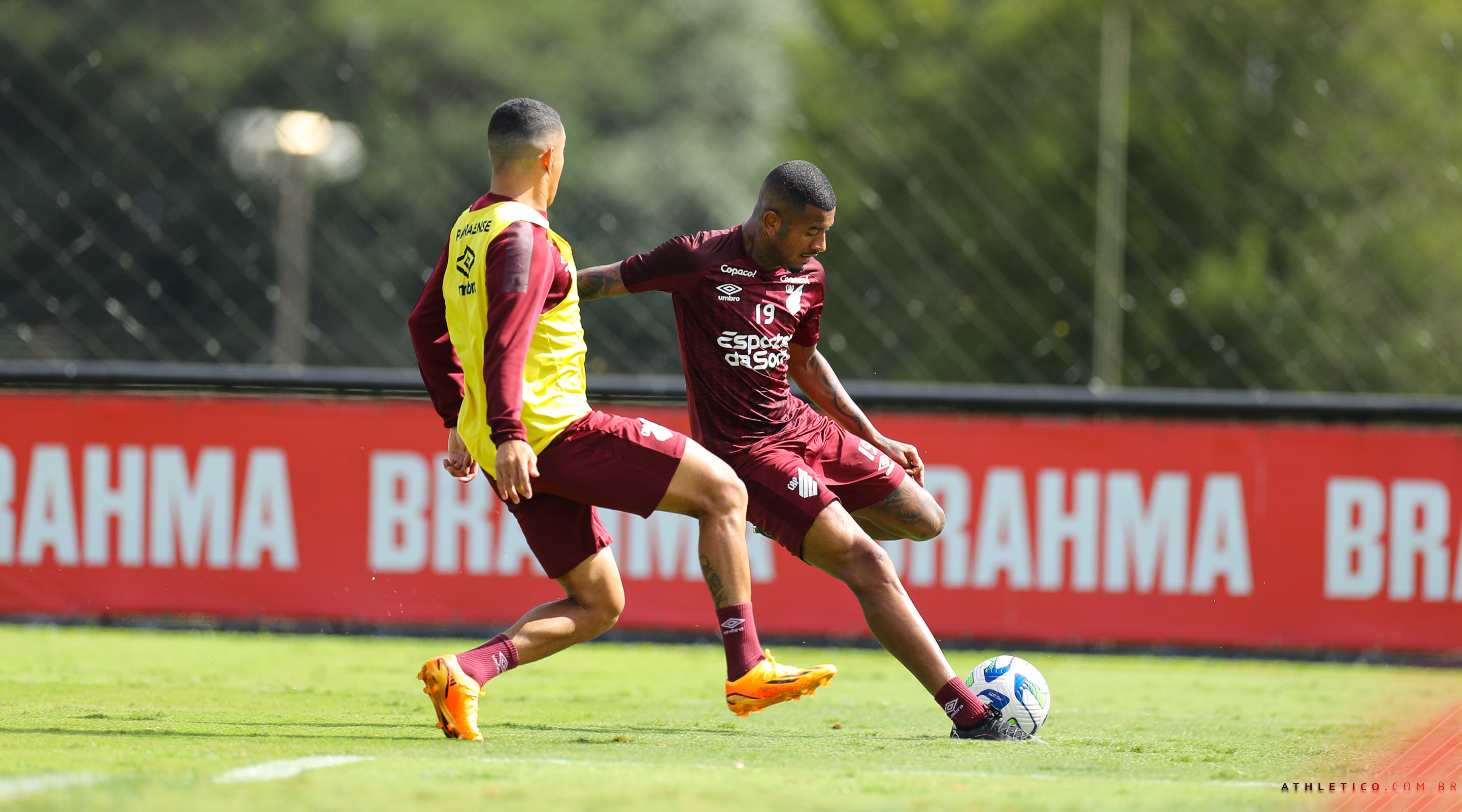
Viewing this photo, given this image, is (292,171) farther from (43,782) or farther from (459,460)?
(43,782)

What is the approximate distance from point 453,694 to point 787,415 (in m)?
1.37

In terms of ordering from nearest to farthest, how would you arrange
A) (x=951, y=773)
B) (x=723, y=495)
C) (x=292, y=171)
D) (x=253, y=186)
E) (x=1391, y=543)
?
(x=951, y=773)
(x=723, y=495)
(x=1391, y=543)
(x=253, y=186)
(x=292, y=171)

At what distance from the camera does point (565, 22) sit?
2166 centimetres

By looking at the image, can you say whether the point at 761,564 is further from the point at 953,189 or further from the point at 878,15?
the point at 878,15

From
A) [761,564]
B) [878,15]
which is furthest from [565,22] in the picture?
[761,564]

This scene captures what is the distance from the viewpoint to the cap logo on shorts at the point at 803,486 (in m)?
4.26

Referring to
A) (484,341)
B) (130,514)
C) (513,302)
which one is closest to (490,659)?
(484,341)

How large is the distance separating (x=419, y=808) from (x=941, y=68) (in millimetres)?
7233

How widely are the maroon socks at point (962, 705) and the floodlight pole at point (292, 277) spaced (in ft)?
17.7

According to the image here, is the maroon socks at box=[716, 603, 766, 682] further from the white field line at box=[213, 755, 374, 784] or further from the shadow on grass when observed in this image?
the white field line at box=[213, 755, 374, 784]

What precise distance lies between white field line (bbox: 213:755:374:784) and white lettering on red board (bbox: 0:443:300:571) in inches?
155

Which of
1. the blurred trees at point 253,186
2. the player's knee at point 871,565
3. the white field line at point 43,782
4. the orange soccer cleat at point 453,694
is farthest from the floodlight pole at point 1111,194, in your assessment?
the white field line at point 43,782

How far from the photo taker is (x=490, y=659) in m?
3.97

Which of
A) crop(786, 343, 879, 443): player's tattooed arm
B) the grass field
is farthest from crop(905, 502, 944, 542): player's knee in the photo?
the grass field
